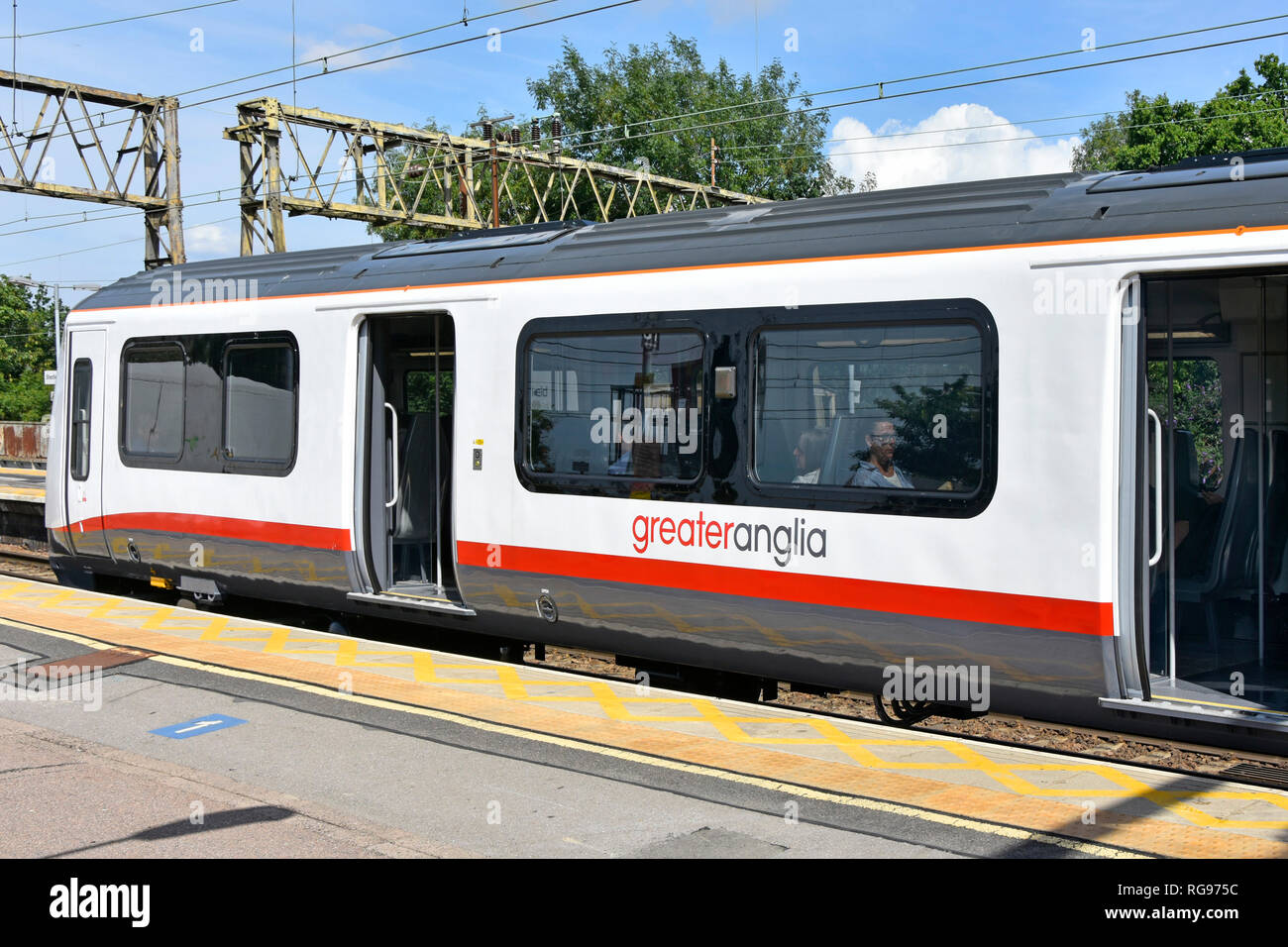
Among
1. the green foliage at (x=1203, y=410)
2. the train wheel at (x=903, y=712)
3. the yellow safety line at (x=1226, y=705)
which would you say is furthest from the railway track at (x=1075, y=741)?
the green foliage at (x=1203, y=410)

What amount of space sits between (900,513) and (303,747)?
3700mm

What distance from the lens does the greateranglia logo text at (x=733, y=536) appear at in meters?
7.62

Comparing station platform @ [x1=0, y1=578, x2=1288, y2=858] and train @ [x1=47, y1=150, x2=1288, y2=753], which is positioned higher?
train @ [x1=47, y1=150, x2=1288, y2=753]

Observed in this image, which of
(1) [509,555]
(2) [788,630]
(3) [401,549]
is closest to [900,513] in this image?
(2) [788,630]

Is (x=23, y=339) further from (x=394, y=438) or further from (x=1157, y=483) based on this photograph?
(x=1157, y=483)

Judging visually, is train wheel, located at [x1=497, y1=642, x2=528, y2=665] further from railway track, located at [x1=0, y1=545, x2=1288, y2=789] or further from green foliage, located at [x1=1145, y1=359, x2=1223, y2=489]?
green foliage, located at [x1=1145, y1=359, x2=1223, y2=489]

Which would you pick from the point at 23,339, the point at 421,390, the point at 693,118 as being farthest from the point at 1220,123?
the point at 23,339

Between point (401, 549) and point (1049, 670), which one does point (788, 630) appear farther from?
point (401, 549)

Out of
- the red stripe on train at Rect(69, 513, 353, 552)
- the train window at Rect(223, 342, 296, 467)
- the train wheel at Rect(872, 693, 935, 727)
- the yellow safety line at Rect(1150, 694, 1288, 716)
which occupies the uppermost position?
the train window at Rect(223, 342, 296, 467)

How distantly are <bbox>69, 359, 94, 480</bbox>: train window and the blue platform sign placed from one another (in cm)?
690

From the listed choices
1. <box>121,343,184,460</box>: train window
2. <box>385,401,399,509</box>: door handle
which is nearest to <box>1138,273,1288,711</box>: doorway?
<box>385,401,399,509</box>: door handle

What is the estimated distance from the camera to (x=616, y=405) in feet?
28.5

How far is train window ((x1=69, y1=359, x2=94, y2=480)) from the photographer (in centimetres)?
1343

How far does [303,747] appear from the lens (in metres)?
6.92
